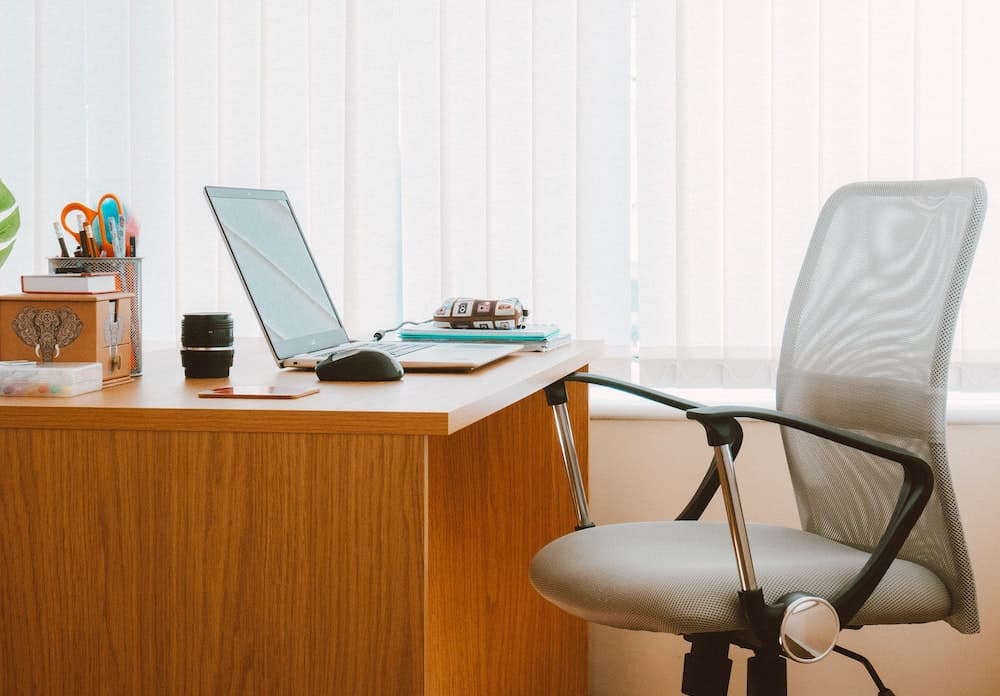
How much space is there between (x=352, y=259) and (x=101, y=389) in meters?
1.08

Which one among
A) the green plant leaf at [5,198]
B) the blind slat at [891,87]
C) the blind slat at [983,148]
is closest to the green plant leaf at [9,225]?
the green plant leaf at [5,198]

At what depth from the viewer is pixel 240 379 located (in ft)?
4.58

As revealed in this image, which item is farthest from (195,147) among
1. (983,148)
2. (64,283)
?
(983,148)

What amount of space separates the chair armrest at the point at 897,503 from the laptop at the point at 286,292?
42 centimetres

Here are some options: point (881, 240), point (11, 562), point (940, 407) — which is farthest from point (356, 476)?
point (881, 240)

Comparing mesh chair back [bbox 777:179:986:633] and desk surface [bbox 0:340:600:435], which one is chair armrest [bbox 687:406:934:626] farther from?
desk surface [bbox 0:340:600:435]

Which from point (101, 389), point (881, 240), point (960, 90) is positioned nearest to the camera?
point (101, 389)

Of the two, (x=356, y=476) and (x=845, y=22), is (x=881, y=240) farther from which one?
(x=356, y=476)

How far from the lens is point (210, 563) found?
1.05 m

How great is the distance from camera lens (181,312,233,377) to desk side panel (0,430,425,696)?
0.34m

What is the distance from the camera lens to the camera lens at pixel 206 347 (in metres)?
1.39

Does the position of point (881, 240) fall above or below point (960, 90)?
below

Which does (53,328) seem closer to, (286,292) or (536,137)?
(286,292)

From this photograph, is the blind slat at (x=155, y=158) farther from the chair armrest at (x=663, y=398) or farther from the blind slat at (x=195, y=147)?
the chair armrest at (x=663, y=398)
